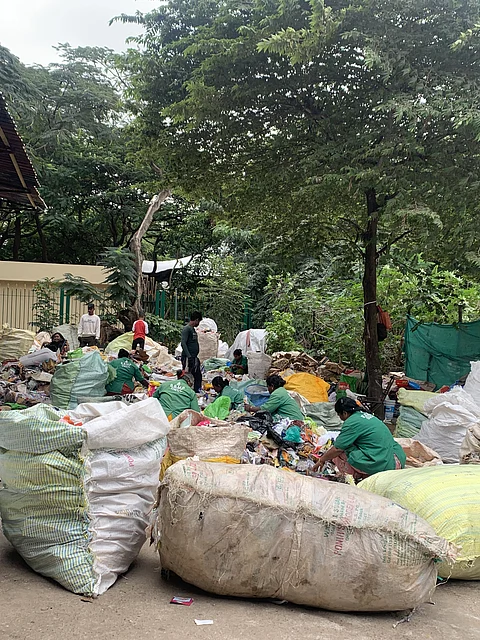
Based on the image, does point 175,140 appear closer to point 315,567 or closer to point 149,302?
point 315,567

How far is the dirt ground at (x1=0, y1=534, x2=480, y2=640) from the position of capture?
298 centimetres

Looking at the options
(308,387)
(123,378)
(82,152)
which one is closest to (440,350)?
(308,387)

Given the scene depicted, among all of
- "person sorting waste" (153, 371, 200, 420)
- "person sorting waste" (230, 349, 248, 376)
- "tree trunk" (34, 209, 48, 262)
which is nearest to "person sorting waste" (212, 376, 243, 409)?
"person sorting waste" (153, 371, 200, 420)

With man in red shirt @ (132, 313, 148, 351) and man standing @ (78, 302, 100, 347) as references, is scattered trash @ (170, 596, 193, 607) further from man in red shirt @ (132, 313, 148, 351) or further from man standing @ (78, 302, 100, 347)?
man standing @ (78, 302, 100, 347)

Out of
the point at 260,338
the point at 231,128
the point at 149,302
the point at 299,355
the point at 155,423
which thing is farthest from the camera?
the point at 149,302

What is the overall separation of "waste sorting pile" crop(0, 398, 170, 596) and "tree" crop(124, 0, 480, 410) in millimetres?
4698

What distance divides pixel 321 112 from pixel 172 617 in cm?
760

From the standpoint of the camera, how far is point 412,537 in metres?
3.24

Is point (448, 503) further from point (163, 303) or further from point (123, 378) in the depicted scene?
point (163, 303)

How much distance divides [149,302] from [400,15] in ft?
41.7

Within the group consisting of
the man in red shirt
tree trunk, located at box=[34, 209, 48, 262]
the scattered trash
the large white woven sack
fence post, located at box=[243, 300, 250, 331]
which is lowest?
the scattered trash

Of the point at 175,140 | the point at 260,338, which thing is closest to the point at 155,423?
the point at 175,140

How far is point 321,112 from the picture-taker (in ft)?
30.0

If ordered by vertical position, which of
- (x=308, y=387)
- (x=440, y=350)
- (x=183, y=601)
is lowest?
(x=183, y=601)
